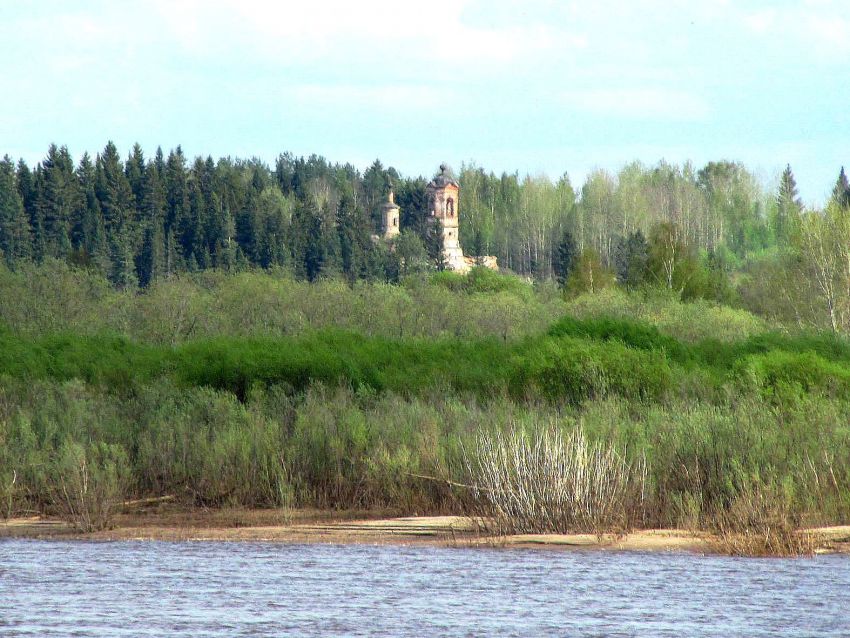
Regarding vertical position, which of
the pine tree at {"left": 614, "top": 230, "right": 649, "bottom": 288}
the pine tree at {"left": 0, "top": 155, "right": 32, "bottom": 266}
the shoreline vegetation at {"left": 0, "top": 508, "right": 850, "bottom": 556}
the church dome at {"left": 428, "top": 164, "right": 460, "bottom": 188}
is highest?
the church dome at {"left": 428, "top": 164, "right": 460, "bottom": 188}

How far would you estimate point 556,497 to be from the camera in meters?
14.0

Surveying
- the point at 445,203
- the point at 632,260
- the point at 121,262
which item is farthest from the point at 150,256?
the point at 445,203

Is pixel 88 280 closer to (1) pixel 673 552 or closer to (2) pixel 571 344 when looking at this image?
(2) pixel 571 344

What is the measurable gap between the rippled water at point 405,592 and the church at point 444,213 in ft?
312

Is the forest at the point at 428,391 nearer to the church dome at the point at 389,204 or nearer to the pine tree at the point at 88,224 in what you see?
the pine tree at the point at 88,224

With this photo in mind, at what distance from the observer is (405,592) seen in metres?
11.8

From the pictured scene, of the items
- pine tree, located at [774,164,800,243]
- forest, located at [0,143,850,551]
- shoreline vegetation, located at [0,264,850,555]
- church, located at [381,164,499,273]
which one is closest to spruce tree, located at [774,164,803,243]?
pine tree, located at [774,164,800,243]

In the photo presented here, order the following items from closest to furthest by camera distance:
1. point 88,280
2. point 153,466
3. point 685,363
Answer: point 153,466 → point 685,363 → point 88,280

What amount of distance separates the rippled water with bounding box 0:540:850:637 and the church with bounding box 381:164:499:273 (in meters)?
95.2

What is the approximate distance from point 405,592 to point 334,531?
346 centimetres

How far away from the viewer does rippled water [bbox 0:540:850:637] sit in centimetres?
1048

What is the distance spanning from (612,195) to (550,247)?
6970 mm

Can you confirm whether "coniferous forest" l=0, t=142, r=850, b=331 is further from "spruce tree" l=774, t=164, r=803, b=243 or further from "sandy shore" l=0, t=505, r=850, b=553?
"sandy shore" l=0, t=505, r=850, b=553

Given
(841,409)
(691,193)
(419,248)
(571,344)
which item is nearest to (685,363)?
(571,344)
